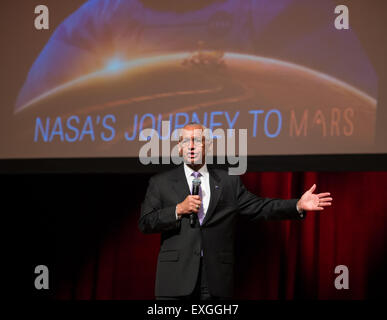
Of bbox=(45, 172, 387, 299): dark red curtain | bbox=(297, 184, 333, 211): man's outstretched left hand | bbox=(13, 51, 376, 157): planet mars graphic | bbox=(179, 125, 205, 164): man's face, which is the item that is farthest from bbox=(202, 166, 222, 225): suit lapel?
bbox=(45, 172, 387, 299): dark red curtain

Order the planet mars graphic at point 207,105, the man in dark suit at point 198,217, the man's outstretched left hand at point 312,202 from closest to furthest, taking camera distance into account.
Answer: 1. the man in dark suit at point 198,217
2. the man's outstretched left hand at point 312,202
3. the planet mars graphic at point 207,105

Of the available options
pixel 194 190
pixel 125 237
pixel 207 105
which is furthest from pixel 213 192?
pixel 125 237

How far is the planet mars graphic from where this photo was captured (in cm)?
393

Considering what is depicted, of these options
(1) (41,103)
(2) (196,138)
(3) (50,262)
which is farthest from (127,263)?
(2) (196,138)

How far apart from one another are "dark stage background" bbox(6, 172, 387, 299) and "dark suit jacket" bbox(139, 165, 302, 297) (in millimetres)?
1477

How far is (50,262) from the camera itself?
14.9ft

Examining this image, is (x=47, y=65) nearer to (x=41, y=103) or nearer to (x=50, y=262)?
(x=41, y=103)

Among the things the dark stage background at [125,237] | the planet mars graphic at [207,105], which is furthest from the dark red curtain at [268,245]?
the planet mars graphic at [207,105]

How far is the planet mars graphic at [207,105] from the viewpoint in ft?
12.9

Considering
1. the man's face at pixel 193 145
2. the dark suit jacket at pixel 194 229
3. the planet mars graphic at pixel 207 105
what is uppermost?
the planet mars graphic at pixel 207 105

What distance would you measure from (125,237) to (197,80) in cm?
139

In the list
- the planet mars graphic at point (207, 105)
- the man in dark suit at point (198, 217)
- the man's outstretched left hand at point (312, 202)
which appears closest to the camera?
the man in dark suit at point (198, 217)

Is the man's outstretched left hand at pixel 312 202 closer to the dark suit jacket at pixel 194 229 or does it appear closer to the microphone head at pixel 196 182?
the dark suit jacket at pixel 194 229

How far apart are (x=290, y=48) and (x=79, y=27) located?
1.56 m
